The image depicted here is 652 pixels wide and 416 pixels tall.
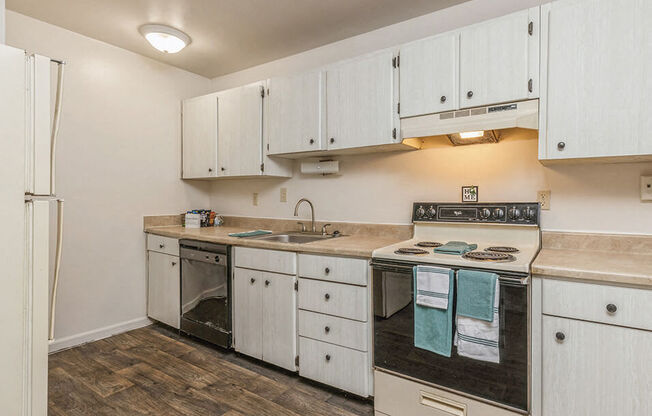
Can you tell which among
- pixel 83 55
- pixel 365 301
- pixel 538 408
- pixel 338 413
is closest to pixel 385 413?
pixel 338 413

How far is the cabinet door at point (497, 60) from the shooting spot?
174cm

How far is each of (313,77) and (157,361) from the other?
2.32 m

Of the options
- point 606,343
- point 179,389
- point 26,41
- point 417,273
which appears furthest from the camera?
point 26,41

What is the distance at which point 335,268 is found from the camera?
2.06m

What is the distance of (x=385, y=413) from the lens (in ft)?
6.06

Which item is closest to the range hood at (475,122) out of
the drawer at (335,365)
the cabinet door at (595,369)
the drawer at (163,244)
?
the cabinet door at (595,369)

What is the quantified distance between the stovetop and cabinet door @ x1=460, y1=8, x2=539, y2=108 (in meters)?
0.64

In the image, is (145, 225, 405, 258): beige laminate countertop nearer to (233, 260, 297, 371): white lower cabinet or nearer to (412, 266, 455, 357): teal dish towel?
(233, 260, 297, 371): white lower cabinet

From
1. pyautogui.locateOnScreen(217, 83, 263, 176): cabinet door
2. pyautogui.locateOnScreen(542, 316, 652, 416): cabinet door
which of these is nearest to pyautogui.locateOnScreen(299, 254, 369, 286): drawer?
pyautogui.locateOnScreen(542, 316, 652, 416): cabinet door

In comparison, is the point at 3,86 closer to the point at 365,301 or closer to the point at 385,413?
the point at 365,301

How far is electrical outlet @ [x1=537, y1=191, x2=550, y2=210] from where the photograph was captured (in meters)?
1.99

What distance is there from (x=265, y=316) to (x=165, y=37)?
2.18 metres

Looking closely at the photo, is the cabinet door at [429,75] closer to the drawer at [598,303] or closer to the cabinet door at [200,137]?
the drawer at [598,303]

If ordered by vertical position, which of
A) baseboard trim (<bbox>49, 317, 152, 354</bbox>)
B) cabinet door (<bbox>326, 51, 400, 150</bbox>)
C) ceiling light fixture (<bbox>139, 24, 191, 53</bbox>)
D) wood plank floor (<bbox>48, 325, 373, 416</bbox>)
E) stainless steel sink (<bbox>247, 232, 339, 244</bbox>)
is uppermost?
ceiling light fixture (<bbox>139, 24, 191, 53</bbox>)
